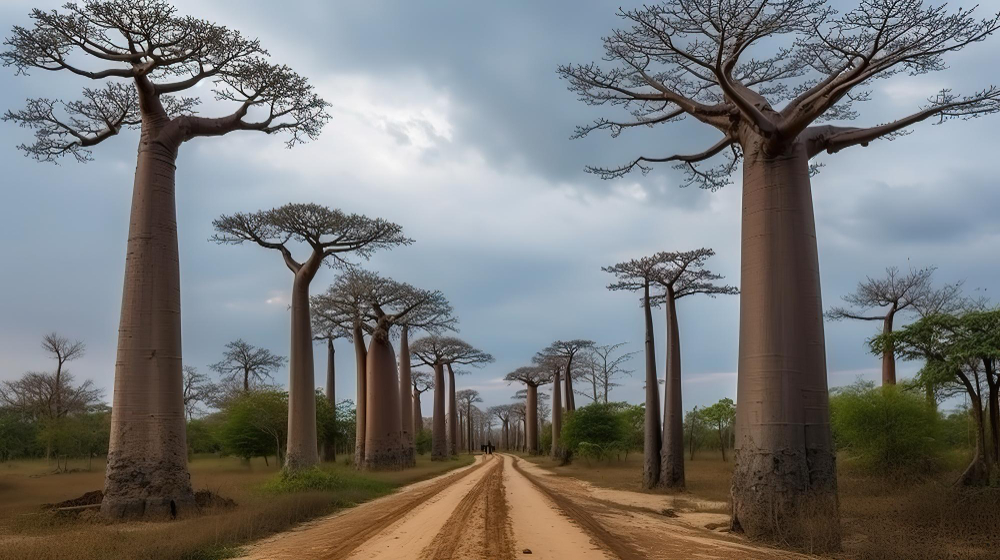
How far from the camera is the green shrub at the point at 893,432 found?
596 inches

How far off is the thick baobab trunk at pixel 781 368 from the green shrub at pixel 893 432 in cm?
855

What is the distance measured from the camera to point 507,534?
7.98 metres

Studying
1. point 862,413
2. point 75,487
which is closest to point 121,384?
point 75,487

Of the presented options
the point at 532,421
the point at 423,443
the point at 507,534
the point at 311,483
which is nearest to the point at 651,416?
the point at 311,483

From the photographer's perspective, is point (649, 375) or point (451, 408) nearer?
point (649, 375)

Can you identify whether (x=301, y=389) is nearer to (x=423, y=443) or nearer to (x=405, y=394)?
(x=405, y=394)

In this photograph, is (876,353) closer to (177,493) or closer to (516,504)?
(516,504)

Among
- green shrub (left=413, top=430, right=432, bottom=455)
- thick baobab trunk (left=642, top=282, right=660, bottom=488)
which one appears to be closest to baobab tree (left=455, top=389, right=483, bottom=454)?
green shrub (left=413, top=430, right=432, bottom=455)

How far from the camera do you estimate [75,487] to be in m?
17.8

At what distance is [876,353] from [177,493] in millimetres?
12687

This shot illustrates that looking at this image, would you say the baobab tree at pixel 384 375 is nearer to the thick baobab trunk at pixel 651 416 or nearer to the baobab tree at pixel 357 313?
the baobab tree at pixel 357 313

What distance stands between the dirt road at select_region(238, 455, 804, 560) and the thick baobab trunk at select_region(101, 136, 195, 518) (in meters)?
2.73

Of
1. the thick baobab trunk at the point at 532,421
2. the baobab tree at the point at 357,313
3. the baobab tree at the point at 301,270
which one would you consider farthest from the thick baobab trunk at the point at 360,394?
the thick baobab trunk at the point at 532,421

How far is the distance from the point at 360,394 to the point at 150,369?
1858cm
